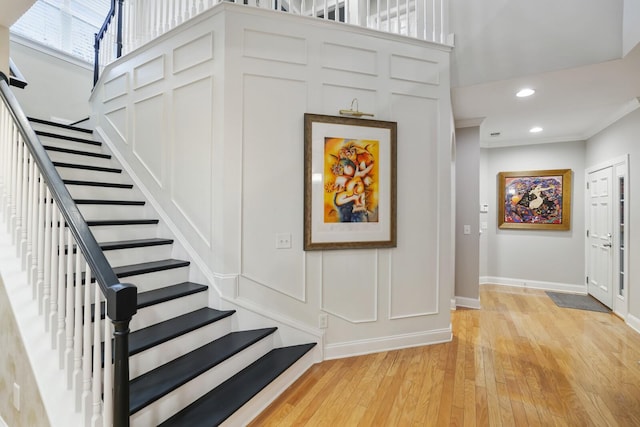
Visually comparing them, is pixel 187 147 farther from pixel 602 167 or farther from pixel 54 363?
pixel 602 167

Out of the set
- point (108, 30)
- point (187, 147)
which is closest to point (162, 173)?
point (187, 147)

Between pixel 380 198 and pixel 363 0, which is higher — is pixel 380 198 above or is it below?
below

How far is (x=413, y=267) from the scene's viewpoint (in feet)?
9.84

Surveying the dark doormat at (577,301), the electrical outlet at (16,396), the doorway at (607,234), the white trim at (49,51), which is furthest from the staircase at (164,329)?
the doorway at (607,234)

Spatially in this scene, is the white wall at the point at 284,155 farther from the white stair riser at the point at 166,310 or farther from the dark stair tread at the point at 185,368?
the dark stair tread at the point at 185,368

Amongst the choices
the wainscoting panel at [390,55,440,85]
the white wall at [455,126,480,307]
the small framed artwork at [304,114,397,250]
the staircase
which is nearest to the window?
the staircase

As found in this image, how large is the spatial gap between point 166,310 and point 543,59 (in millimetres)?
3863

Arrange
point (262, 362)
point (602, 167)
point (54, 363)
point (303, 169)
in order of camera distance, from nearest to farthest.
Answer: point (54, 363) → point (262, 362) → point (303, 169) → point (602, 167)

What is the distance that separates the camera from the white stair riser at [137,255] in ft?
7.92

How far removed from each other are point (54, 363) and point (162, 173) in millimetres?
1829

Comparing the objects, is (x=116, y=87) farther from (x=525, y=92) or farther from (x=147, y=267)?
(x=525, y=92)

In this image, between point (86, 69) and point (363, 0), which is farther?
point (86, 69)

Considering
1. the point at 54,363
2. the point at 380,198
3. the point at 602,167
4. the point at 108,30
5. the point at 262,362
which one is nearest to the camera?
the point at 54,363

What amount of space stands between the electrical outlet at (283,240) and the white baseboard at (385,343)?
0.96 meters
